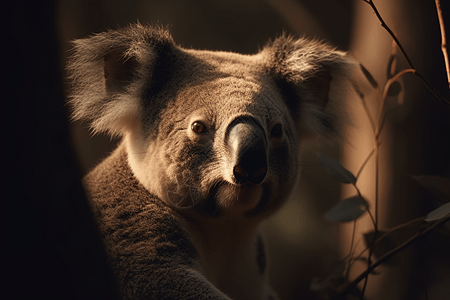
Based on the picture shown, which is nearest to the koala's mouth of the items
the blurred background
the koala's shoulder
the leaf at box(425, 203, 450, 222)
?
the koala's shoulder

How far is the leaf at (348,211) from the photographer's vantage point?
1.55 metres

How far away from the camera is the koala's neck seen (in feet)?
5.41

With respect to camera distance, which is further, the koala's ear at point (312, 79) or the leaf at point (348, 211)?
the koala's ear at point (312, 79)

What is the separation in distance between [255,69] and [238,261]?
898 millimetres

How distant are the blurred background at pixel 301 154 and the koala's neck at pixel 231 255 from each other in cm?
27

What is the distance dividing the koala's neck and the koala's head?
137mm

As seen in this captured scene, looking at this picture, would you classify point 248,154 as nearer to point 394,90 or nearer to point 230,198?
point 230,198

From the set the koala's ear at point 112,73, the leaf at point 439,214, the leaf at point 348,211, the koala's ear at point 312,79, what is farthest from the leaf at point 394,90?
the koala's ear at point 112,73

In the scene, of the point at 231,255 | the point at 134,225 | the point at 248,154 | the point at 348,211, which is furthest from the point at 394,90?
the point at 134,225

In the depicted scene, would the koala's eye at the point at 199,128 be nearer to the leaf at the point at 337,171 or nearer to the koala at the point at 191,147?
the koala at the point at 191,147

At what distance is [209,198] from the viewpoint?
4.88 feet

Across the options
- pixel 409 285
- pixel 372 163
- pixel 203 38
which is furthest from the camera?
pixel 203 38

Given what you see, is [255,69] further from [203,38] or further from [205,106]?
[203,38]

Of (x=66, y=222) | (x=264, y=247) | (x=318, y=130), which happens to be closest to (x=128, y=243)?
(x=66, y=222)
